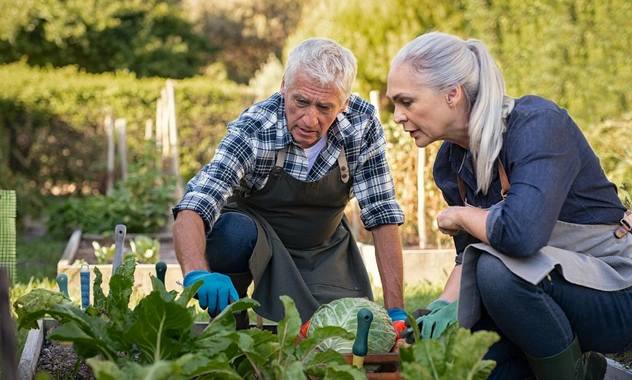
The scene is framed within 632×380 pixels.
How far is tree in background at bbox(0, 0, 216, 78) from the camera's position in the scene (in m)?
17.0

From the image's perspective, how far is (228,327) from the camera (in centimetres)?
215

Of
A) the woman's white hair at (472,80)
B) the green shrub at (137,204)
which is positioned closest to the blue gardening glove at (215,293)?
the woman's white hair at (472,80)

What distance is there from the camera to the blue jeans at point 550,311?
85.5 inches

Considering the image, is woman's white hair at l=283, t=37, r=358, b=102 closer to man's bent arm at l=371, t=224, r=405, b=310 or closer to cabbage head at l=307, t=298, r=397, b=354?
man's bent arm at l=371, t=224, r=405, b=310

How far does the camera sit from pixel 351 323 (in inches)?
96.7

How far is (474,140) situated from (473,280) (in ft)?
1.38

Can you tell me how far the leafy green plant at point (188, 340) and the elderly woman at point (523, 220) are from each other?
1.56ft

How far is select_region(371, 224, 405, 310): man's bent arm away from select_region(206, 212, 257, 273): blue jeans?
1.79 feet

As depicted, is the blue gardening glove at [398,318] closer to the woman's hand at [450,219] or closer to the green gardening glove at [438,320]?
the green gardening glove at [438,320]

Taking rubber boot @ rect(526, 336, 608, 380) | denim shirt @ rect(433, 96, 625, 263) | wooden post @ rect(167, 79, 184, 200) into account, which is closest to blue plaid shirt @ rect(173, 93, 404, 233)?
denim shirt @ rect(433, 96, 625, 263)

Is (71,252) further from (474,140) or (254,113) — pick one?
(474,140)

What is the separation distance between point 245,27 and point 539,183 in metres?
26.9

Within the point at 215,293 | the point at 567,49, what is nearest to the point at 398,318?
the point at 215,293

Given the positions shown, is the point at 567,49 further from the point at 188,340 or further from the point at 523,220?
the point at 188,340
